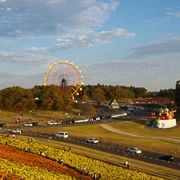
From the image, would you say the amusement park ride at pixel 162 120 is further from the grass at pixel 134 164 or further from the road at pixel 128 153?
the grass at pixel 134 164

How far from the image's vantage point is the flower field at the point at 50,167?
22094 millimetres

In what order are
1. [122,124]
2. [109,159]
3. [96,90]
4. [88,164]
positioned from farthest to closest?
[96,90], [122,124], [109,159], [88,164]

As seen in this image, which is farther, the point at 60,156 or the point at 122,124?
the point at 122,124

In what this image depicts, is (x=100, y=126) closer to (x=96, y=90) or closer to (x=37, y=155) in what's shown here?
(x=37, y=155)

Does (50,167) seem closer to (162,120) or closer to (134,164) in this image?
(134,164)

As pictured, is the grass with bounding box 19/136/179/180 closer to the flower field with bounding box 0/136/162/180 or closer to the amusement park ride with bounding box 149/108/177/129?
the flower field with bounding box 0/136/162/180

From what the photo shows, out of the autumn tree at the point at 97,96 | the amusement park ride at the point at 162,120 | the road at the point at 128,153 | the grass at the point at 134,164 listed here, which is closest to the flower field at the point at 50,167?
the grass at the point at 134,164

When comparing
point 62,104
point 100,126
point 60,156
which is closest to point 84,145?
point 60,156

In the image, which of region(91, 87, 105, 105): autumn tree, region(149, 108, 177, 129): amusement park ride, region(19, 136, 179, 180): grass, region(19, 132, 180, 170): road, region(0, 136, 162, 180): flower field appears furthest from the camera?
region(91, 87, 105, 105): autumn tree

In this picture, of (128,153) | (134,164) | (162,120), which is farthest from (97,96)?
(134,164)

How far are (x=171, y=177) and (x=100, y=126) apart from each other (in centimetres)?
4574

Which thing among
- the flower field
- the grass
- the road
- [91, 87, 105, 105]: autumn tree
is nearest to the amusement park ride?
the road

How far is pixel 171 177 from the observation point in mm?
34125

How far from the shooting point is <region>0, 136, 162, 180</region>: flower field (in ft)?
72.5
